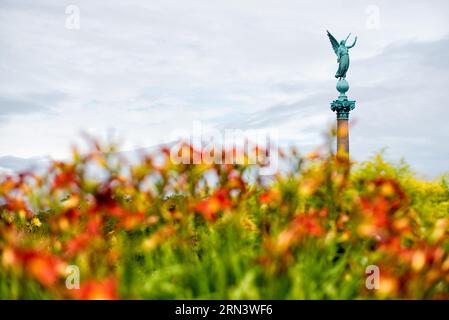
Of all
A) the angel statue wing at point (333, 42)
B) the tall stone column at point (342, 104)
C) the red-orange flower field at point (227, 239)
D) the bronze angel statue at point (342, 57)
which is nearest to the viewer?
the red-orange flower field at point (227, 239)

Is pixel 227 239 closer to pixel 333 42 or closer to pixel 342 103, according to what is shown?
pixel 342 103

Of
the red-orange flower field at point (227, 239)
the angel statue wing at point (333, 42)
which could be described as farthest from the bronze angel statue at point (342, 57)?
the red-orange flower field at point (227, 239)

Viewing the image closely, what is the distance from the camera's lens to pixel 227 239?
454 cm

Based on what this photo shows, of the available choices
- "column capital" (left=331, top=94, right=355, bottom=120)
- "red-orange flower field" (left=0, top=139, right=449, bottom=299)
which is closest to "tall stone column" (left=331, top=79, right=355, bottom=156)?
"column capital" (left=331, top=94, right=355, bottom=120)

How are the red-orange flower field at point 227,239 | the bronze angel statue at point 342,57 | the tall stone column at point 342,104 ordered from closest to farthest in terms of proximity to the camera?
the red-orange flower field at point 227,239 < the tall stone column at point 342,104 < the bronze angel statue at point 342,57

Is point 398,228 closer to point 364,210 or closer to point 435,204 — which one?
point 364,210

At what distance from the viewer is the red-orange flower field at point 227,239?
12.2 ft

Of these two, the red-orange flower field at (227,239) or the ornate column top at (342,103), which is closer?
the red-orange flower field at (227,239)

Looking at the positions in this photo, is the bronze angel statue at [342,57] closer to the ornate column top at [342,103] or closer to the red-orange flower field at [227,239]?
the ornate column top at [342,103]

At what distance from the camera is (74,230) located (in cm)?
448
